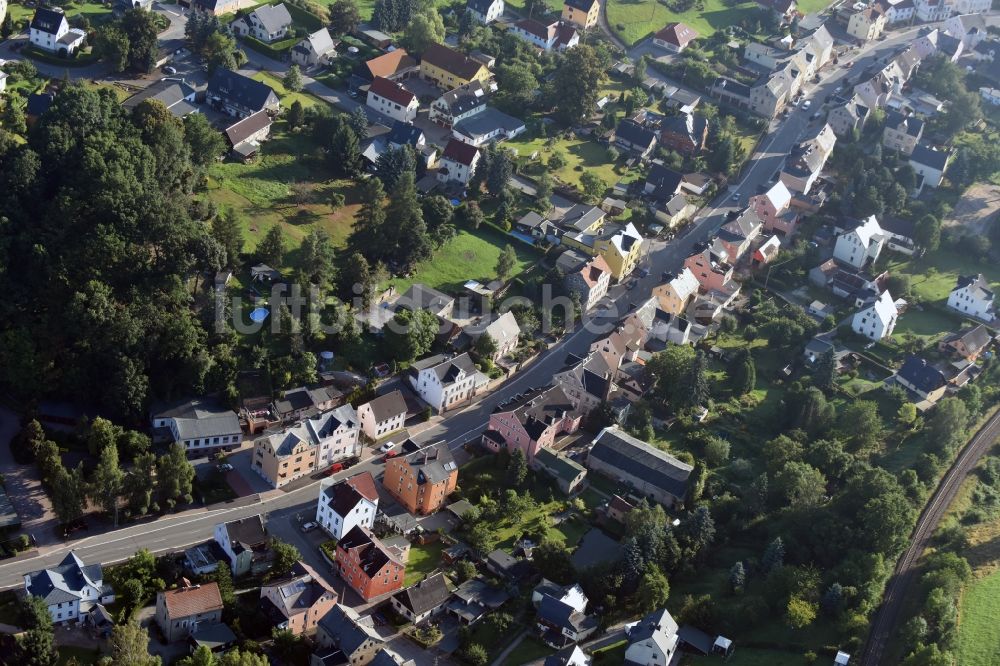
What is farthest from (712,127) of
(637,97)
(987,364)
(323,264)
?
(323,264)

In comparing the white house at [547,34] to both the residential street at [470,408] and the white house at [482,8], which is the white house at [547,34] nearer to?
the white house at [482,8]

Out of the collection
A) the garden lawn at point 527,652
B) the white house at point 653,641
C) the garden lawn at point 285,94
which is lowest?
the garden lawn at point 527,652

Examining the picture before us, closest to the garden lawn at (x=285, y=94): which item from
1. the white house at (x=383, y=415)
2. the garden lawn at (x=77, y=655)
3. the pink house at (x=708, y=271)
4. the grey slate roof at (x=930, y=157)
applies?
the pink house at (x=708, y=271)

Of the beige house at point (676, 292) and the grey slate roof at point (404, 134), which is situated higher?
the grey slate roof at point (404, 134)

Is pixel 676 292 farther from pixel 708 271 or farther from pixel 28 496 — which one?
pixel 28 496

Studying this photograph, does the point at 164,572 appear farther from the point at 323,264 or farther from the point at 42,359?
the point at 323,264

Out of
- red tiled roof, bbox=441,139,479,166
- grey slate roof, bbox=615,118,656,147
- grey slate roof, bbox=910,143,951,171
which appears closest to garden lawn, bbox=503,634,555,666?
red tiled roof, bbox=441,139,479,166
